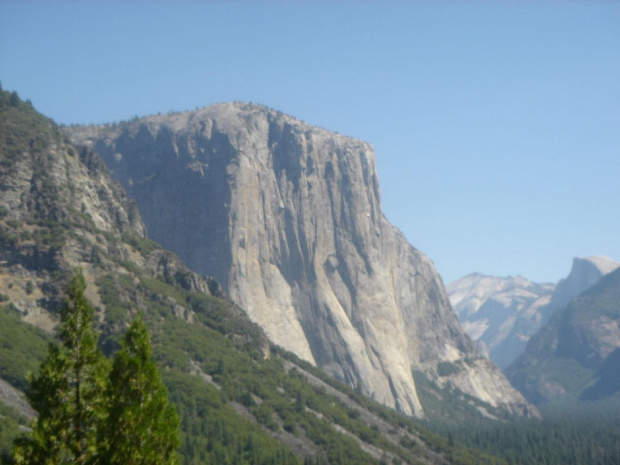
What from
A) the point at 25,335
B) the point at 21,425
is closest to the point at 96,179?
the point at 25,335

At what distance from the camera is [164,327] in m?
152

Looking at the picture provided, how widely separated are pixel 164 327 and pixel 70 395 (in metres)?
118

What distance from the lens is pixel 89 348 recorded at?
37375 mm

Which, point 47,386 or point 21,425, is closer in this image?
point 47,386

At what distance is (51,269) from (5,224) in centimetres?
1478

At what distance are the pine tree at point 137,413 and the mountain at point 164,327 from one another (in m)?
65.7

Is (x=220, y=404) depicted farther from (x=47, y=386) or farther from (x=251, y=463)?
(x=47, y=386)

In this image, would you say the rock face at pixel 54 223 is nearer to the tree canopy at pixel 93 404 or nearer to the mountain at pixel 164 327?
the mountain at pixel 164 327

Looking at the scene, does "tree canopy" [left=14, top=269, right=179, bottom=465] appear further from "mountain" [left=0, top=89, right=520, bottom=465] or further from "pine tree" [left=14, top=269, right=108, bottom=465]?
"mountain" [left=0, top=89, right=520, bottom=465]

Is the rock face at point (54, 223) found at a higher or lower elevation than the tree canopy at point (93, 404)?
higher

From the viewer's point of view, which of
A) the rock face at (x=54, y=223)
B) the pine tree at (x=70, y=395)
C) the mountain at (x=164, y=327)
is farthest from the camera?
the rock face at (x=54, y=223)

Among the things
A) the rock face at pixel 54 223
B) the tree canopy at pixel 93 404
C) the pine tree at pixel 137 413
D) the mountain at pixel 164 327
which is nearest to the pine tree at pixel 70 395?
the tree canopy at pixel 93 404

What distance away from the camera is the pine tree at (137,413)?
34.9m

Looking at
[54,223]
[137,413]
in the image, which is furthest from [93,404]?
[54,223]
